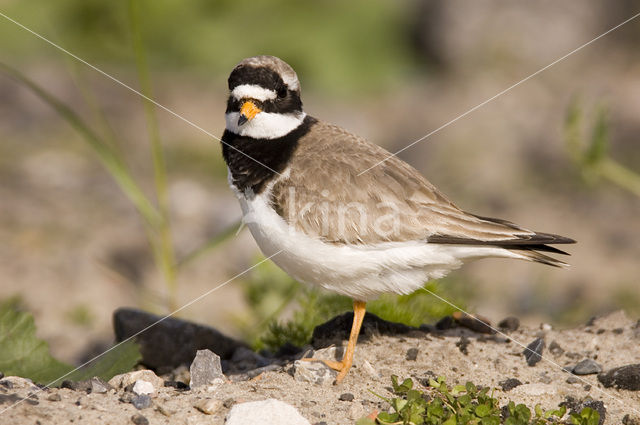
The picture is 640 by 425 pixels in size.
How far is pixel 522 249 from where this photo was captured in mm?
3691

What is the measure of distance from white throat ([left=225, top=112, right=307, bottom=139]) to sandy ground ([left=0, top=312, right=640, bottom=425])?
116cm

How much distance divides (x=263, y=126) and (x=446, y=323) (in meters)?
1.50

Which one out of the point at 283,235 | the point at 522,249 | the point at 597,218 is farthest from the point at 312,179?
the point at 597,218

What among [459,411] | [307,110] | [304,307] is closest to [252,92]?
[304,307]

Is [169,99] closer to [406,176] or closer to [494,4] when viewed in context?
[494,4]

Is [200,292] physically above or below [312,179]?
below

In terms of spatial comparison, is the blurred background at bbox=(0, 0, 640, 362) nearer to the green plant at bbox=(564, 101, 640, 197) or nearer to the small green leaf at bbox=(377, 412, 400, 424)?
the green plant at bbox=(564, 101, 640, 197)

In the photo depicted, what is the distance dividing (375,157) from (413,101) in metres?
7.12

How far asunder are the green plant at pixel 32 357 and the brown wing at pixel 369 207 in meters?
1.11

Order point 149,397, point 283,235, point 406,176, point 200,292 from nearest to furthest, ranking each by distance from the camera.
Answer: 1. point 149,397
2. point 283,235
3. point 406,176
4. point 200,292

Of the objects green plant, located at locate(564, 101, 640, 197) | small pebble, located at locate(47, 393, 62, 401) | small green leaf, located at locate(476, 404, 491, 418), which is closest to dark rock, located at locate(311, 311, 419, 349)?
small green leaf, located at locate(476, 404, 491, 418)

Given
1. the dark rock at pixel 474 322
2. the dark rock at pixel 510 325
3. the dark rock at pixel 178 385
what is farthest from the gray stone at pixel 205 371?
the dark rock at pixel 510 325

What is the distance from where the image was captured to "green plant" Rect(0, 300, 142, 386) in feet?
12.6

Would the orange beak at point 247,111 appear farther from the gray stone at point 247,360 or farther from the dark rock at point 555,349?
the dark rock at point 555,349
